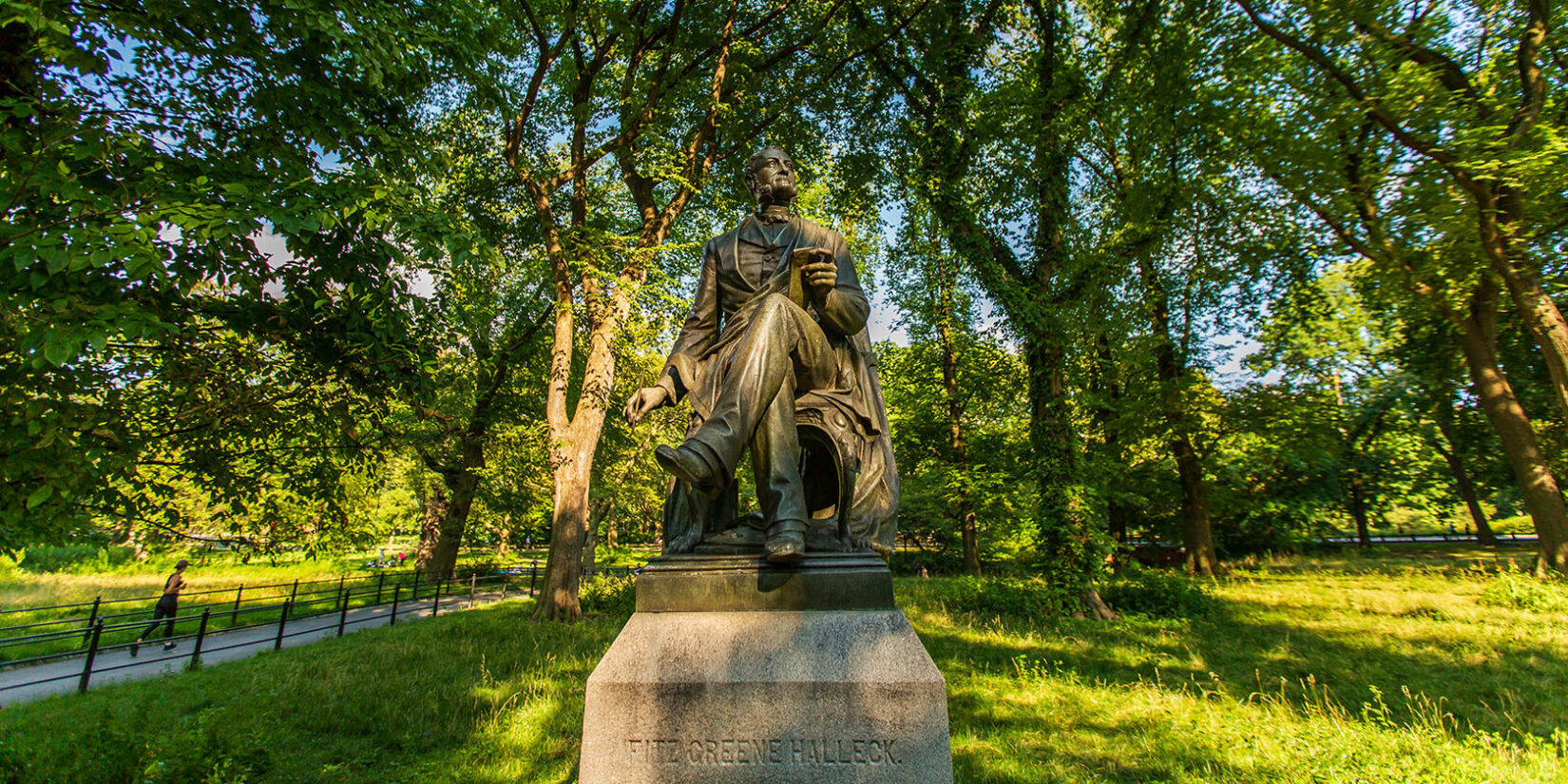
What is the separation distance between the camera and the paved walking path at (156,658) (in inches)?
296

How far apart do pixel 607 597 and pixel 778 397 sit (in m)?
12.4

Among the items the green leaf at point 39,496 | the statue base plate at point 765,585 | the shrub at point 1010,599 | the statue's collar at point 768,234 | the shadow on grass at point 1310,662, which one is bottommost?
the shadow on grass at point 1310,662

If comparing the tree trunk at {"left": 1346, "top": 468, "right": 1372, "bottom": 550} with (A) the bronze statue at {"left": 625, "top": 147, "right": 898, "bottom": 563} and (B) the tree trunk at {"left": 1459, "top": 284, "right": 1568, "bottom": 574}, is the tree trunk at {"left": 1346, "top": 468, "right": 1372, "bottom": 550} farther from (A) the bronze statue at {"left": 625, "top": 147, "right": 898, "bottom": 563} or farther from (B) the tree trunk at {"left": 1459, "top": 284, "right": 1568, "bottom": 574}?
(A) the bronze statue at {"left": 625, "top": 147, "right": 898, "bottom": 563}

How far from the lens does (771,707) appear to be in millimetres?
2375

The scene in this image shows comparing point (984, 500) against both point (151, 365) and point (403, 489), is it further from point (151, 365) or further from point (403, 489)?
point (403, 489)

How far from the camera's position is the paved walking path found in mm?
7527

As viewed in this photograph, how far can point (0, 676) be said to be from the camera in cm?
850

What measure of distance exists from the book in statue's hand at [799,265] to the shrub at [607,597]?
10172 millimetres

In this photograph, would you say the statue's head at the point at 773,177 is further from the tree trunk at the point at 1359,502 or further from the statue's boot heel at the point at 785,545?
the tree trunk at the point at 1359,502

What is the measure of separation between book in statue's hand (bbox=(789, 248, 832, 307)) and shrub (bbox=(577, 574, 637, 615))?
10.2 meters

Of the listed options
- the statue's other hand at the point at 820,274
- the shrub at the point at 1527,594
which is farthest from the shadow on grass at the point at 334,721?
the shrub at the point at 1527,594

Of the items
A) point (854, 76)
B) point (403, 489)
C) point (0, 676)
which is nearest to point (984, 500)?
point (854, 76)

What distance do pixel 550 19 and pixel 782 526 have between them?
1279cm

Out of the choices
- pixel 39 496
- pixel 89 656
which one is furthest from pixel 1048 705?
pixel 89 656
